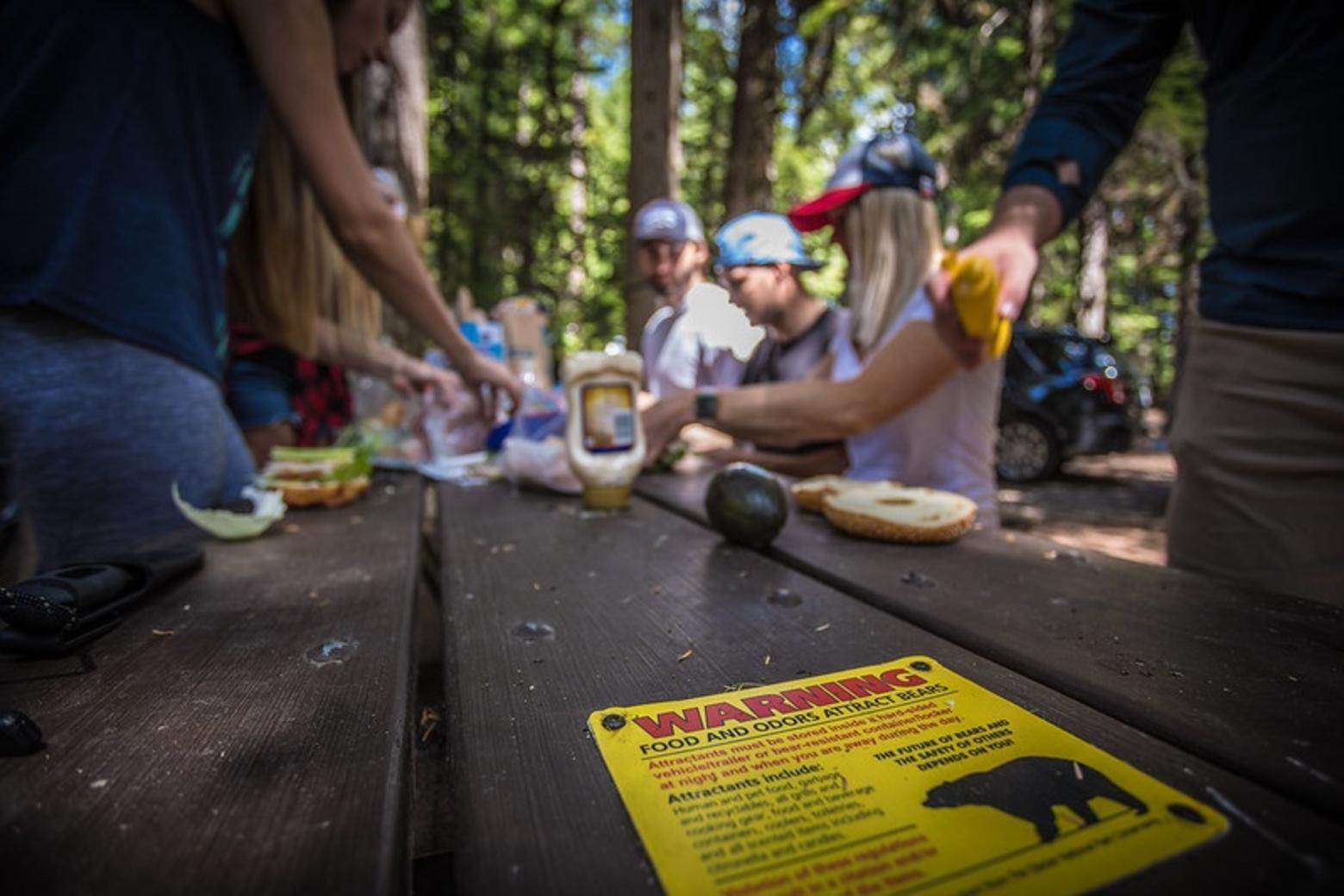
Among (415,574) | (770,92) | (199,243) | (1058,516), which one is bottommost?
(1058,516)

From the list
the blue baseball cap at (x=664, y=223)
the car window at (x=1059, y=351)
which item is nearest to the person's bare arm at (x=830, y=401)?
the blue baseball cap at (x=664, y=223)

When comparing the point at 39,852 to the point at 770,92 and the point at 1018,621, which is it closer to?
the point at 1018,621

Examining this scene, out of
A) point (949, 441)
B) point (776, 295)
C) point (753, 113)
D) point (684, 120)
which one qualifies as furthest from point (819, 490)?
point (684, 120)

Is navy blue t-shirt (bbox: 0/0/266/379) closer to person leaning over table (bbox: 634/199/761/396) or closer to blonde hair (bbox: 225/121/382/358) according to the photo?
blonde hair (bbox: 225/121/382/358)

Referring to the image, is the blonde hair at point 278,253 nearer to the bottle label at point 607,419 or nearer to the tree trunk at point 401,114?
the bottle label at point 607,419

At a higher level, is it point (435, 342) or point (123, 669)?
point (435, 342)

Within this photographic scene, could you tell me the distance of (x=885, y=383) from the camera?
6.15ft

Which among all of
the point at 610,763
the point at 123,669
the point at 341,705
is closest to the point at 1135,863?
the point at 610,763

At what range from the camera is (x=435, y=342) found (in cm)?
193

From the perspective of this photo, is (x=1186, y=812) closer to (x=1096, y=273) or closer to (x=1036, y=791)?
(x=1036, y=791)

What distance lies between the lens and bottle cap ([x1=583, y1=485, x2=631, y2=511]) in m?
1.62

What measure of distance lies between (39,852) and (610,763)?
1.20 feet

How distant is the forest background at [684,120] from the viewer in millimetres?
4555

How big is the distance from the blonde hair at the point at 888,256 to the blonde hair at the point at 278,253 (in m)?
1.74
